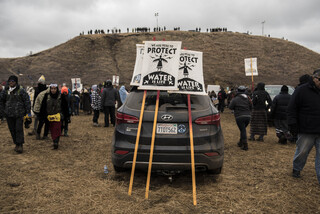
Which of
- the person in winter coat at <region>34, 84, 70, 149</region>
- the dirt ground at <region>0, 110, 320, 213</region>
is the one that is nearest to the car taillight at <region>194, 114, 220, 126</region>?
the dirt ground at <region>0, 110, 320, 213</region>

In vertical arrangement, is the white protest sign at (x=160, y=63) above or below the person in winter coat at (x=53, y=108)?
above

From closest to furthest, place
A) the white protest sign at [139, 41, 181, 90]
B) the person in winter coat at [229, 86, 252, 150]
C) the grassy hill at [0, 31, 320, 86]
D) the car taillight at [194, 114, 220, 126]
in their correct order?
the car taillight at [194, 114, 220, 126] < the white protest sign at [139, 41, 181, 90] < the person in winter coat at [229, 86, 252, 150] < the grassy hill at [0, 31, 320, 86]

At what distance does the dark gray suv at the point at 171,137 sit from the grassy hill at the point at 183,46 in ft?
135

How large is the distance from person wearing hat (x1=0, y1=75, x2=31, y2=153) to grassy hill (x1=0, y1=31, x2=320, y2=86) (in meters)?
38.4

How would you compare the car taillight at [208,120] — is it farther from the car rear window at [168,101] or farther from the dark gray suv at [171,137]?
the car rear window at [168,101]

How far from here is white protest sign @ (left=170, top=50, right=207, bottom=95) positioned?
4.60 m

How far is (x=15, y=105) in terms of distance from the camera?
659 cm

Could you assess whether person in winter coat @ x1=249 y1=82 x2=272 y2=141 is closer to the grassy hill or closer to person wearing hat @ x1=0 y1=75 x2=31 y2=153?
Answer: person wearing hat @ x1=0 y1=75 x2=31 y2=153

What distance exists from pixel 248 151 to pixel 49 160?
529 cm

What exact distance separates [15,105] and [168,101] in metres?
4.38

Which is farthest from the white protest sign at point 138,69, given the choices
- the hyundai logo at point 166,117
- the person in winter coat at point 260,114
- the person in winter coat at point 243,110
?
the person in winter coat at point 260,114

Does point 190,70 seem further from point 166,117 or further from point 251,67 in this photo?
point 251,67

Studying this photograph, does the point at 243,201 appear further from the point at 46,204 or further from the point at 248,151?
the point at 248,151

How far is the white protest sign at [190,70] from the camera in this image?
4598 millimetres
